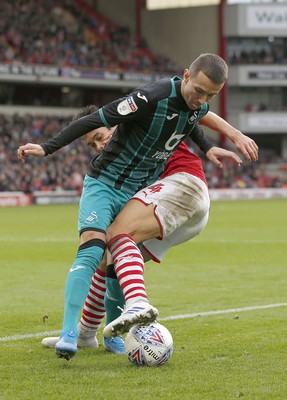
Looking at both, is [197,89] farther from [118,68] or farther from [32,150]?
[118,68]

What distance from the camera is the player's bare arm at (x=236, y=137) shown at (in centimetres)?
610

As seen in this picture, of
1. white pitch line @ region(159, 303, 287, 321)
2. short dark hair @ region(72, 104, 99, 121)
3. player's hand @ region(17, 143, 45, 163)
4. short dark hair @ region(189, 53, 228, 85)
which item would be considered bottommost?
white pitch line @ region(159, 303, 287, 321)

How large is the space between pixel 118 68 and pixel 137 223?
154 feet

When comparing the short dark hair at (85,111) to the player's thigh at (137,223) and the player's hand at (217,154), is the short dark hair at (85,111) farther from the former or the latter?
the player's thigh at (137,223)

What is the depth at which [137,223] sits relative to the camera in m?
6.02

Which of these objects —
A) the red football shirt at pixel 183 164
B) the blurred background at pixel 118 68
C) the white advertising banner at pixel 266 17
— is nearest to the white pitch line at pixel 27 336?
the red football shirt at pixel 183 164

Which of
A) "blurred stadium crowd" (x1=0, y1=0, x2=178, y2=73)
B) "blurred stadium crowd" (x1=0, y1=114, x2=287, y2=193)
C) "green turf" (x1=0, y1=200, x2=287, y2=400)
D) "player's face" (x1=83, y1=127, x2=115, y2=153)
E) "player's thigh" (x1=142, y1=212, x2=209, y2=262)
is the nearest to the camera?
"green turf" (x1=0, y1=200, x2=287, y2=400)

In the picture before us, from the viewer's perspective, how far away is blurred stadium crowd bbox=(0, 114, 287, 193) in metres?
39.2

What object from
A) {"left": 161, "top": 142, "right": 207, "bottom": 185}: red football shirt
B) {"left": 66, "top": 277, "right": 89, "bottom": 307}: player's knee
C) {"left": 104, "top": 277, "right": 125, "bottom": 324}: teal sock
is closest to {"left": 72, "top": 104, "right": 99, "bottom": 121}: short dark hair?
{"left": 161, "top": 142, "right": 207, "bottom": 185}: red football shirt

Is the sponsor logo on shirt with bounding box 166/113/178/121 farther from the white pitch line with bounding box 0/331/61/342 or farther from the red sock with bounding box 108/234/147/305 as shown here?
the white pitch line with bounding box 0/331/61/342

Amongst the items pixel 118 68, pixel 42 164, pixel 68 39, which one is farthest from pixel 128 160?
pixel 118 68

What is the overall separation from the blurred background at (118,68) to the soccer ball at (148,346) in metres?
32.1

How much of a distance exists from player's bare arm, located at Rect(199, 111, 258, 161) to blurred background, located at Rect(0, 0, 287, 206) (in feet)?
103

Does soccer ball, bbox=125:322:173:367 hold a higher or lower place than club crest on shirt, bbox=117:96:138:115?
lower
